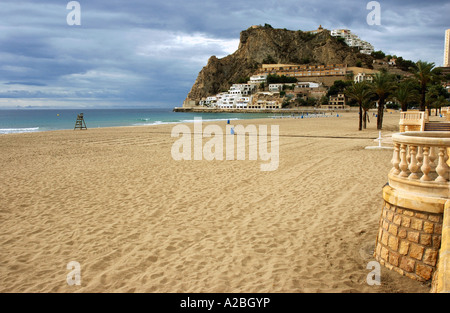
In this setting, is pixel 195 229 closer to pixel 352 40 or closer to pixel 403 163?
pixel 403 163

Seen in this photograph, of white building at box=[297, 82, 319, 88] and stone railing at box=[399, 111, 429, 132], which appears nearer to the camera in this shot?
stone railing at box=[399, 111, 429, 132]

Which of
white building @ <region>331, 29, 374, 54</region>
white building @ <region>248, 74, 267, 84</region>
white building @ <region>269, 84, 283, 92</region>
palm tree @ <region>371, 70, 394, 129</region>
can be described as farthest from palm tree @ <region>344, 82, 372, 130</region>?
white building @ <region>331, 29, 374, 54</region>

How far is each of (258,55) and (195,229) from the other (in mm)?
170141

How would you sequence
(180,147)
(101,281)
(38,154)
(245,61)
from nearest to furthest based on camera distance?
(101,281) < (38,154) < (180,147) < (245,61)

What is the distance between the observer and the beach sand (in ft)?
13.0

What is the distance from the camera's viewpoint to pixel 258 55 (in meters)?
166

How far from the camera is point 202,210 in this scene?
668 cm

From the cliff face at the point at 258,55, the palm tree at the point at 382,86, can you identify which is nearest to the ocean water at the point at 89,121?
the palm tree at the point at 382,86

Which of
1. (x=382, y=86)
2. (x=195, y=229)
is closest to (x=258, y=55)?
(x=382, y=86)

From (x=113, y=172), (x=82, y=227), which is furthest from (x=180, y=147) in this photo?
(x=82, y=227)

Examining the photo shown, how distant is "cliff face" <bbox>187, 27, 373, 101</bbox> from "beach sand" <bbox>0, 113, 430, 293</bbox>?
513ft

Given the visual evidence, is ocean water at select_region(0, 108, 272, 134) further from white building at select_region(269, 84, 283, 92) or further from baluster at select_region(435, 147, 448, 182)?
baluster at select_region(435, 147, 448, 182)

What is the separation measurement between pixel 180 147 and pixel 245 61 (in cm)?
15974
